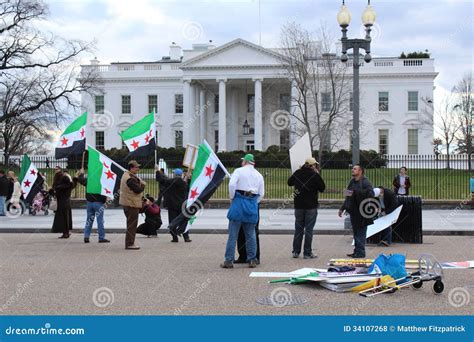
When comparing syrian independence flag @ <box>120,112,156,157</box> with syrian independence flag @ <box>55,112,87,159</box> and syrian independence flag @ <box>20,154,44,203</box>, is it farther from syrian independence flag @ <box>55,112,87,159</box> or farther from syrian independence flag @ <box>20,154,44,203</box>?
syrian independence flag @ <box>20,154,44,203</box>

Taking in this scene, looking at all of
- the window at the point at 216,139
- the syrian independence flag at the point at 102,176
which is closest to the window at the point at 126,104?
the window at the point at 216,139

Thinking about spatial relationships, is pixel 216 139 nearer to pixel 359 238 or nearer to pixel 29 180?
pixel 29 180

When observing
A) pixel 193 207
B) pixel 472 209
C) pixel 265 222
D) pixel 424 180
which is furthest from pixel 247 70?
pixel 193 207

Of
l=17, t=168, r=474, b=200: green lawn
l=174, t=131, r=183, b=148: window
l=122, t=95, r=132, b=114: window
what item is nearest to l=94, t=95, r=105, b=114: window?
l=122, t=95, r=132, b=114: window

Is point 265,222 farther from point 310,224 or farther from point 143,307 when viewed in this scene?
point 143,307

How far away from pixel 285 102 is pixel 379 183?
32328mm

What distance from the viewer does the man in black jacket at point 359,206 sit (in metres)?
11.3

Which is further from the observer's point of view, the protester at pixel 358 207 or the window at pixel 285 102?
the window at pixel 285 102

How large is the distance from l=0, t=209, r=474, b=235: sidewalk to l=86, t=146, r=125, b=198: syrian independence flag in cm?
276

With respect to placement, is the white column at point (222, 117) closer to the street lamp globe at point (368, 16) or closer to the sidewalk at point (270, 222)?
the sidewalk at point (270, 222)

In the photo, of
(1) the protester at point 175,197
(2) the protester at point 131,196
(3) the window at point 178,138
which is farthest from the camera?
(3) the window at point 178,138

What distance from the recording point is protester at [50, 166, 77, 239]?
14492 millimetres

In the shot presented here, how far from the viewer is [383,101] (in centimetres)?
6719

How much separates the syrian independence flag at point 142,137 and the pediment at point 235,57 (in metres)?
49.0
